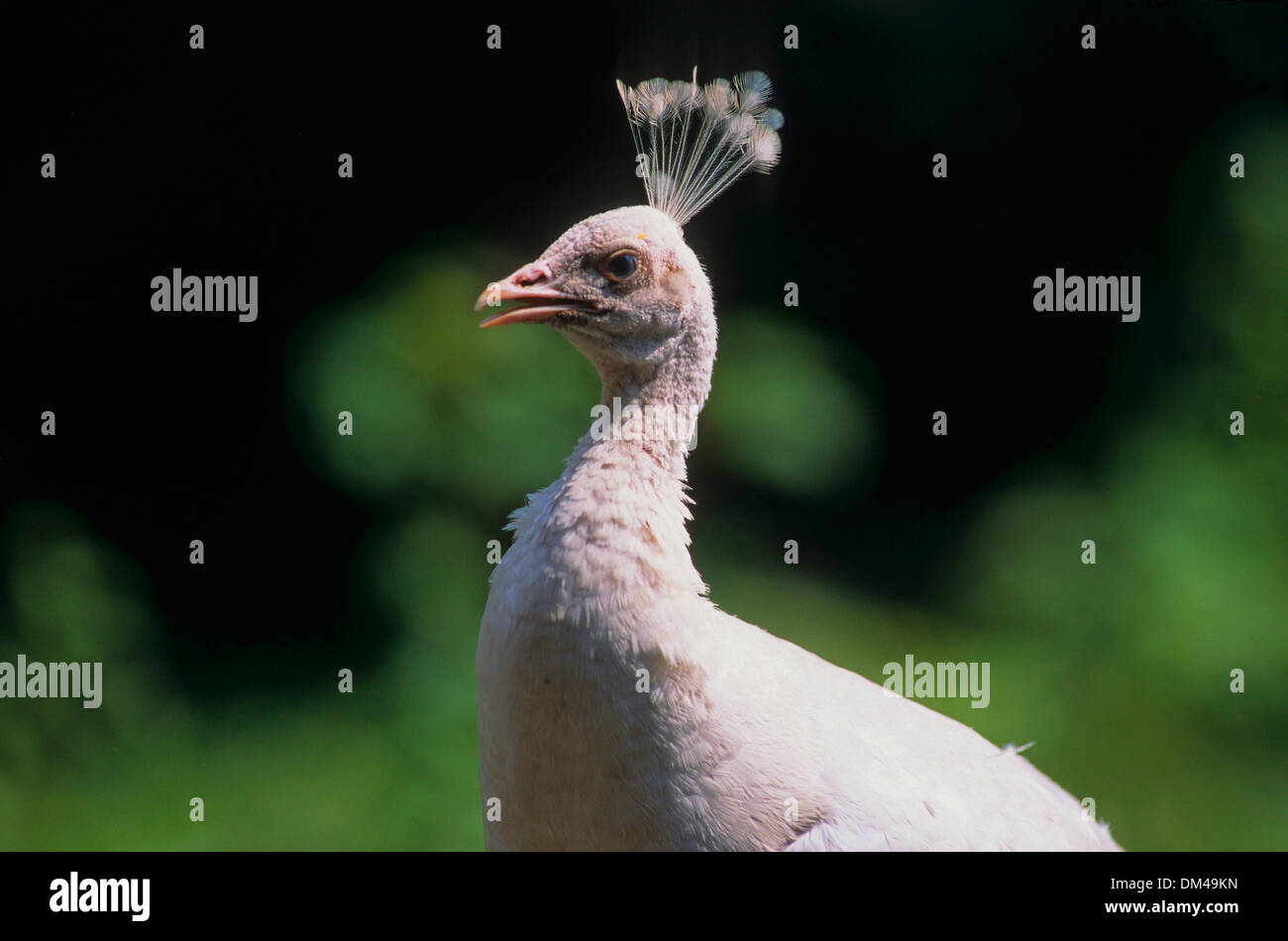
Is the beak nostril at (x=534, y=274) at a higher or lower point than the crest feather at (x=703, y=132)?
lower

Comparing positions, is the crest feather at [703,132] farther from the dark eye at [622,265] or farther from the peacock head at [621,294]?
the dark eye at [622,265]

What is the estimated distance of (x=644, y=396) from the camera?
2334mm

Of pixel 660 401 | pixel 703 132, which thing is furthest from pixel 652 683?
pixel 703 132

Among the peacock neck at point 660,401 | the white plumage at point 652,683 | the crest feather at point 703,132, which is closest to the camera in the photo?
the white plumage at point 652,683

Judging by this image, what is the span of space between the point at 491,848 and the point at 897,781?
784 mm

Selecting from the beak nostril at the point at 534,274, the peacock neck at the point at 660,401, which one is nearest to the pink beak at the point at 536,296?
the beak nostril at the point at 534,274

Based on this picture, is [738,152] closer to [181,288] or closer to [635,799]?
[635,799]

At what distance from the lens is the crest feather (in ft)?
8.39

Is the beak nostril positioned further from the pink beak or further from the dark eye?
the dark eye

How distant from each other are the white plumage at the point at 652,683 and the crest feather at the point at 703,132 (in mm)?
36

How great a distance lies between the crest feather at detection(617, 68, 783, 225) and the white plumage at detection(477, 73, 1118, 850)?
4 centimetres

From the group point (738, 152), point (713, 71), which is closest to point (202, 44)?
point (713, 71)

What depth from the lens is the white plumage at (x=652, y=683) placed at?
2.13m

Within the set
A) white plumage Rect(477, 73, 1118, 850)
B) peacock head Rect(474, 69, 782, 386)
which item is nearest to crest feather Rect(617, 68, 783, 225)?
white plumage Rect(477, 73, 1118, 850)
